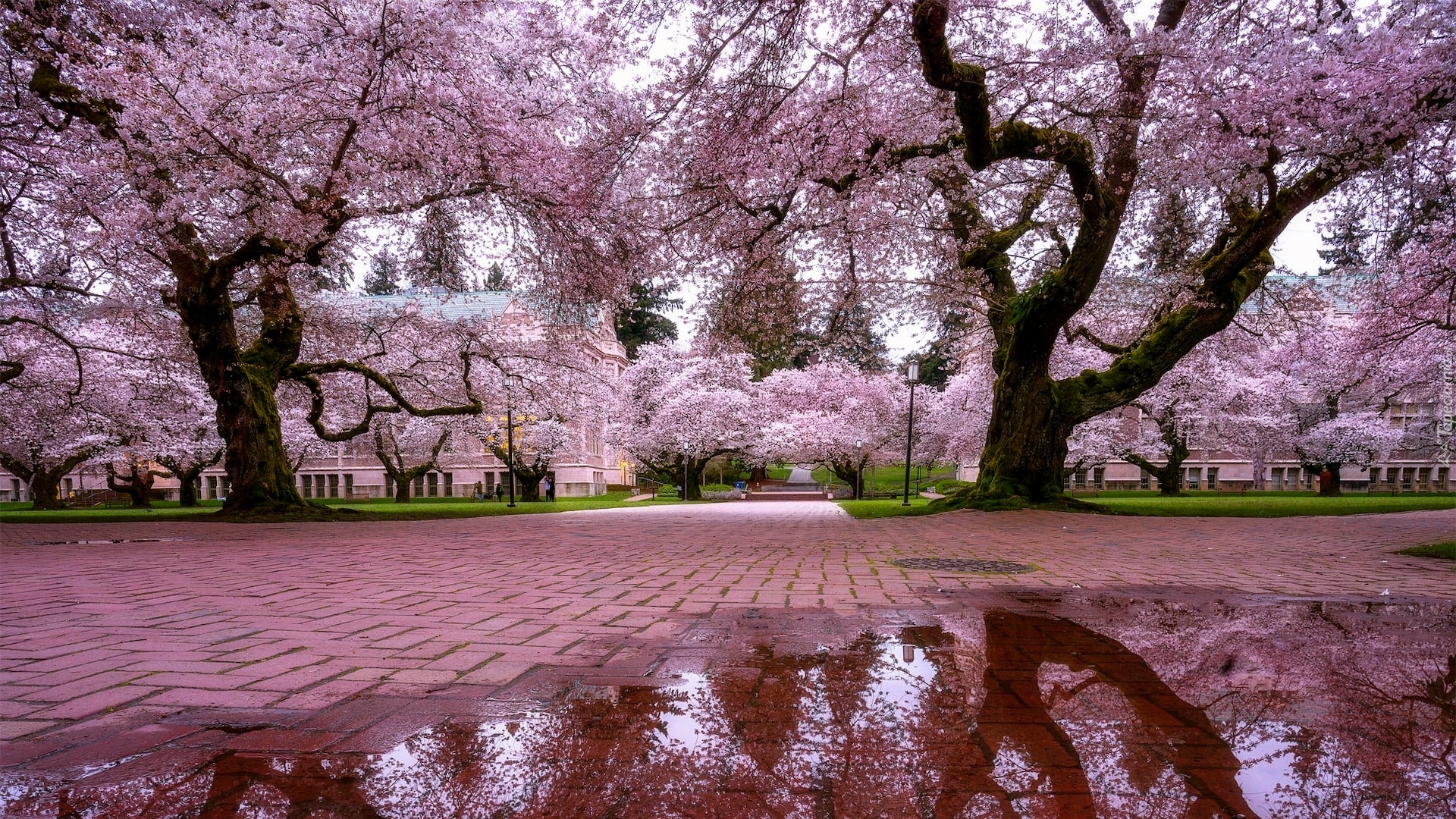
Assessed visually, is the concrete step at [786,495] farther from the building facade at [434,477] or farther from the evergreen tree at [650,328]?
the evergreen tree at [650,328]

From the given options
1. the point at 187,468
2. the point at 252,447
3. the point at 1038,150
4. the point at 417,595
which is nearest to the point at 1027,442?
the point at 1038,150

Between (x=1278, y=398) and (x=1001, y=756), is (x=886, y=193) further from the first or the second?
(x=1278, y=398)

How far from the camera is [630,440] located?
3438 centimetres

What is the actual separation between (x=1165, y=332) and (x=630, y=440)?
25339 millimetres

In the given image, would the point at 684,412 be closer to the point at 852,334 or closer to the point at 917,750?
the point at 852,334

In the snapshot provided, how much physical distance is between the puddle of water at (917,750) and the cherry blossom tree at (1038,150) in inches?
263

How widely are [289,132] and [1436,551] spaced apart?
16.0 meters

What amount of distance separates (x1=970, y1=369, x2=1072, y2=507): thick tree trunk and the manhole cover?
7.29m

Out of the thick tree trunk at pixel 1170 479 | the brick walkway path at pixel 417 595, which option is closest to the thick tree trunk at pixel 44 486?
the brick walkway path at pixel 417 595

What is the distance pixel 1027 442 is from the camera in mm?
13961

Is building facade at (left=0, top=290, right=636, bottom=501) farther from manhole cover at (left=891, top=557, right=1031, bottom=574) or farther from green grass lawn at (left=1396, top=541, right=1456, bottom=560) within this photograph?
green grass lawn at (left=1396, top=541, right=1456, bottom=560)

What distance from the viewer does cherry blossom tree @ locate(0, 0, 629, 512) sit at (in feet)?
30.7

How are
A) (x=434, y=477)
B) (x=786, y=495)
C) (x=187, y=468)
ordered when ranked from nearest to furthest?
(x=187, y=468) → (x=786, y=495) → (x=434, y=477)

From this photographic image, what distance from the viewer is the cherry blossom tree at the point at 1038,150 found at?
8.56 meters
